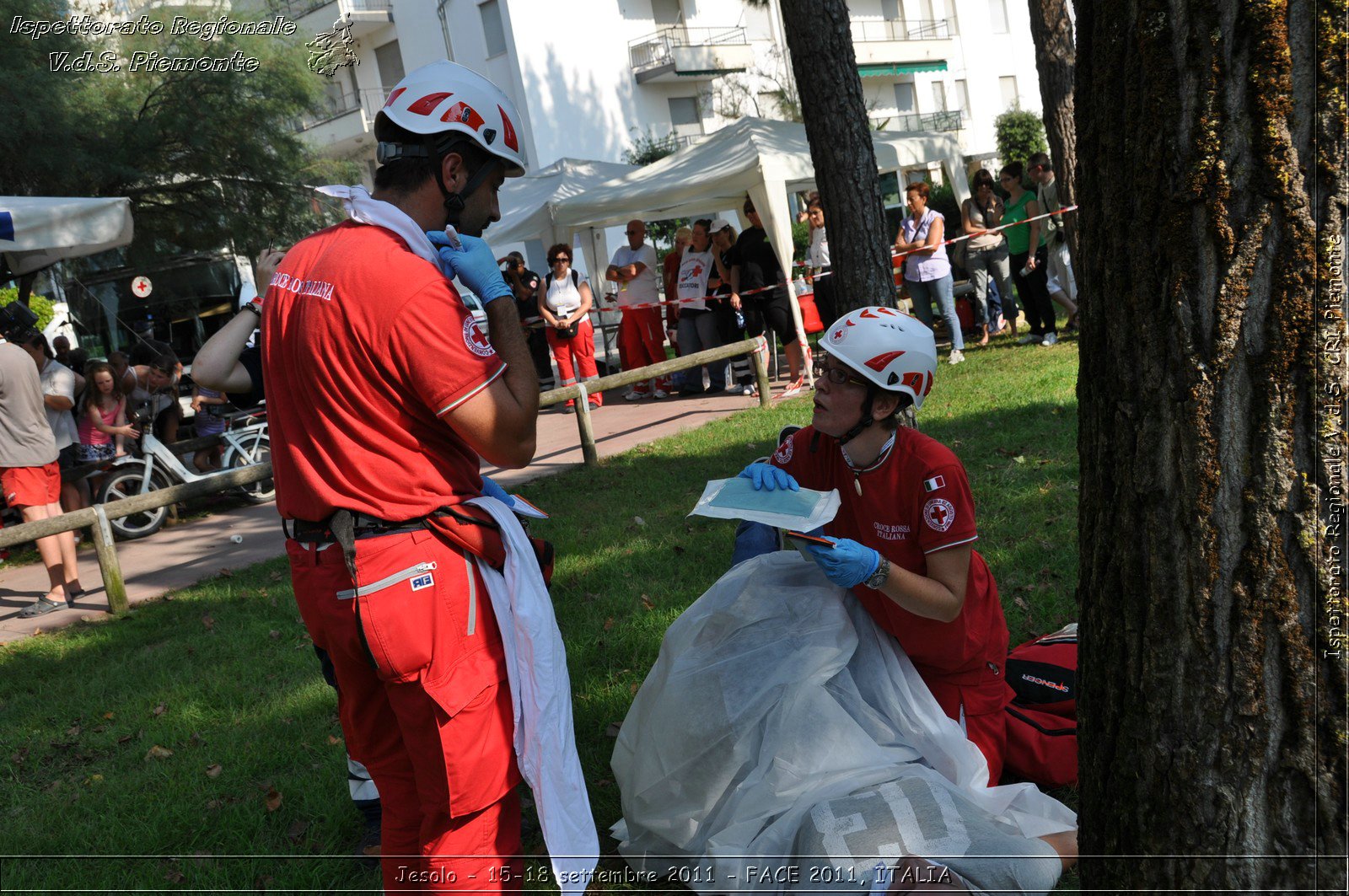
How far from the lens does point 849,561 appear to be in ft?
9.32

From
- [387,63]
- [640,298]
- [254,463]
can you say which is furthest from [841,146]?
[387,63]

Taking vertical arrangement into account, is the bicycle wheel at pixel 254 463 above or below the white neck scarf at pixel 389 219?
below

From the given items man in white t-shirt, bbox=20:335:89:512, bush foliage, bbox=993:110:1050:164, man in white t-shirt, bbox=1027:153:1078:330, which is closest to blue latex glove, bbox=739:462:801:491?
man in white t-shirt, bbox=20:335:89:512

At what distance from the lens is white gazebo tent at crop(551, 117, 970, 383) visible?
12.5 metres

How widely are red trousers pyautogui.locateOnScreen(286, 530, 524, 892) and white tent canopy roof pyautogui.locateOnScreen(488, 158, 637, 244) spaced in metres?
13.1

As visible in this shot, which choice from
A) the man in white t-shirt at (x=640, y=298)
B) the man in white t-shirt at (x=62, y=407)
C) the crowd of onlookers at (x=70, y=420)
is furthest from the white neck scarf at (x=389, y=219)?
the man in white t-shirt at (x=640, y=298)

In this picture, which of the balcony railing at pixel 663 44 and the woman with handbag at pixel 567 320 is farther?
the balcony railing at pixel 663 44

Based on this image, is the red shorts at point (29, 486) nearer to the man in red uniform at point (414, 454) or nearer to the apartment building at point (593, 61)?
the man in red uniform at point (414, 454)

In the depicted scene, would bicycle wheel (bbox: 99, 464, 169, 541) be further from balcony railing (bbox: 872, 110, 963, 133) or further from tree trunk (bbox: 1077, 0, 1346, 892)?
balcony railing (bbox: 872, 110, 963, 133)

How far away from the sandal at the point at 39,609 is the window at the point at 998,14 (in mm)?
49977

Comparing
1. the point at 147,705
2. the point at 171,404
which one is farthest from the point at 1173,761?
the point at 171,404

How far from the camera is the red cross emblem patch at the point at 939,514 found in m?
3.01

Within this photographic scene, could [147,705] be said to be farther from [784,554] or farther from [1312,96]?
[1312,96]

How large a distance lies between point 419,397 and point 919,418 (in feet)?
23.5
